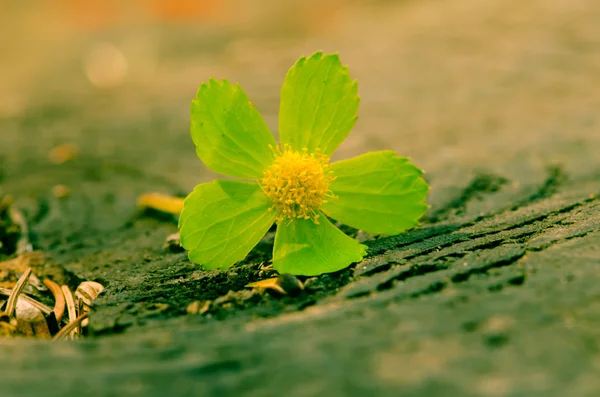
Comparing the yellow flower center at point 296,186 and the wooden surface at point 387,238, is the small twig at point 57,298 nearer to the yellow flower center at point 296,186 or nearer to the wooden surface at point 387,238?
the wooden surface at point 387,238

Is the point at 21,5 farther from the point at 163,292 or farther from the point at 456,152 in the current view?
the point at 163,292

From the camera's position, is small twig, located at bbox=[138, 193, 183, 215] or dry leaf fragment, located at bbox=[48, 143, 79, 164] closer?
small twig, located at bbox=[138, 193, 183, 215]

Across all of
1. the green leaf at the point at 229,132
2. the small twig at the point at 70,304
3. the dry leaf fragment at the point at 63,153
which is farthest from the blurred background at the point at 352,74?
the green leaf at the point at 229,132

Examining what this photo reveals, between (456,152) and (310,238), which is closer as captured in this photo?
(310,238)

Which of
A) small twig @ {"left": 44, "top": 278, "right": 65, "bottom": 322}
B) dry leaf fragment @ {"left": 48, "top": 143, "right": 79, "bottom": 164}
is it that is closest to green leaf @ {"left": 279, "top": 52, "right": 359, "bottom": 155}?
small twig @ {"left": 44, "top": 278, "right": 65, "bottom": 322}

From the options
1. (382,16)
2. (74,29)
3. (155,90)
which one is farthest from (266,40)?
(74,29)

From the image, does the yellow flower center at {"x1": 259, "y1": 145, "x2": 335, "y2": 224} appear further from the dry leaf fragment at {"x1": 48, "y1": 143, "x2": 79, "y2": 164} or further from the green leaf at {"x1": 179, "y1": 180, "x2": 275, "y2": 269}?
the dry leaf fragment at {"x1": 48, "y1": 143, "x2": 79, "y2": 164}
